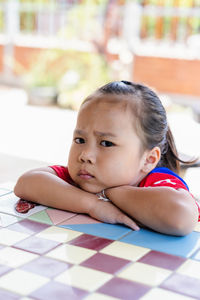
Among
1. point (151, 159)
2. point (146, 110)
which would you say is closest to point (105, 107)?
point (146, 110)

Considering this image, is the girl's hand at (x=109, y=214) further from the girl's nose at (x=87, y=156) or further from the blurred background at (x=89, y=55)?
the blurred background at (x=89, y=55)

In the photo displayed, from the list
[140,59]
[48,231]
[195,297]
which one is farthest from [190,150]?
[140,59]

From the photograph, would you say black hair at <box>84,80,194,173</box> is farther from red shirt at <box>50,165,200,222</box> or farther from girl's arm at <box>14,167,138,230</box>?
girl's arm at <box>14,167,138,230</box>

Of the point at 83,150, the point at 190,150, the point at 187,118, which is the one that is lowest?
the point at 187,118

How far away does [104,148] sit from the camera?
1769 mm

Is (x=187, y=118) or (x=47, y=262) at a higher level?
(x=47, y=262)

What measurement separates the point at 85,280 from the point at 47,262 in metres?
0.14

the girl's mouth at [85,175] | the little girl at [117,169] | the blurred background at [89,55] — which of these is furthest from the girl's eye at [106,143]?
the blurred background at [89,55]

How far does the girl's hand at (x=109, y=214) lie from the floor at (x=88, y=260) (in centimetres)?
2

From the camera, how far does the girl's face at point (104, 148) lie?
1.76 meters

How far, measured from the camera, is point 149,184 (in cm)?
184

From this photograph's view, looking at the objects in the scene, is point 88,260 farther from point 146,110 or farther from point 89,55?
point 89,55

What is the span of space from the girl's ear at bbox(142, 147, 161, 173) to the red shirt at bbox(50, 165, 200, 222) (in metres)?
0.03

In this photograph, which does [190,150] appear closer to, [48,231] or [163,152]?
[163,152]
